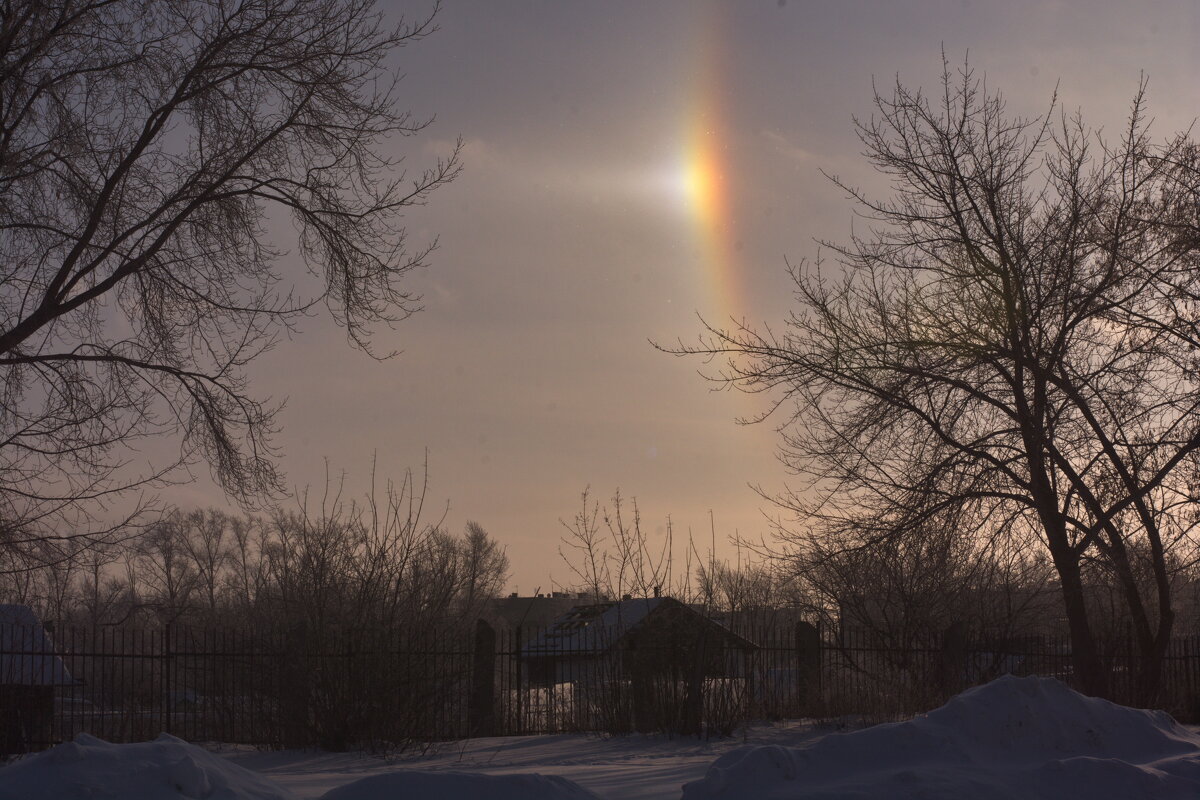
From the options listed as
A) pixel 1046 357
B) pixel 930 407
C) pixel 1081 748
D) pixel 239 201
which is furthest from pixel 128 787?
pixel 1046 357

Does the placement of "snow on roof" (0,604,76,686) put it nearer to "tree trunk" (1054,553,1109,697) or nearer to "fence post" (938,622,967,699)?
"fence post" (938,622,967,699)

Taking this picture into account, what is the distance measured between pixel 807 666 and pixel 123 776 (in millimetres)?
11371

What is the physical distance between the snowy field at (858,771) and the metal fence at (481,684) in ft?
9.47

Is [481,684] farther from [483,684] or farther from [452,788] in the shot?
[452,788]

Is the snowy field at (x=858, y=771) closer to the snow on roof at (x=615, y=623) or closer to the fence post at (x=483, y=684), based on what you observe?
the snow on roof at (x=615, y=623)

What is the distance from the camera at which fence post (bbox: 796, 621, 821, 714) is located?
44.7 feet

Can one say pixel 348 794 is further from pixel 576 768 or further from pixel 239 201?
pixel 239 201

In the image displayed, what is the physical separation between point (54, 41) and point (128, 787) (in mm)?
9506

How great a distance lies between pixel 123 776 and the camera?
4754mm

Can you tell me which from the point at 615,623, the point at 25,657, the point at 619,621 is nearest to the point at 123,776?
the point at 619,621

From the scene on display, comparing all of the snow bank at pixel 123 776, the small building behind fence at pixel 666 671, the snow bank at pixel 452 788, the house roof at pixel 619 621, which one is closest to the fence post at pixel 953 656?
the house roof at pixel 619 621

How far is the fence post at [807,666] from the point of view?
13.6 meters

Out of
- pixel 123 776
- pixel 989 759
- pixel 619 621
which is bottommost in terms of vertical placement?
pixel 989 759

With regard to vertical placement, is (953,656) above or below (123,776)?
below
